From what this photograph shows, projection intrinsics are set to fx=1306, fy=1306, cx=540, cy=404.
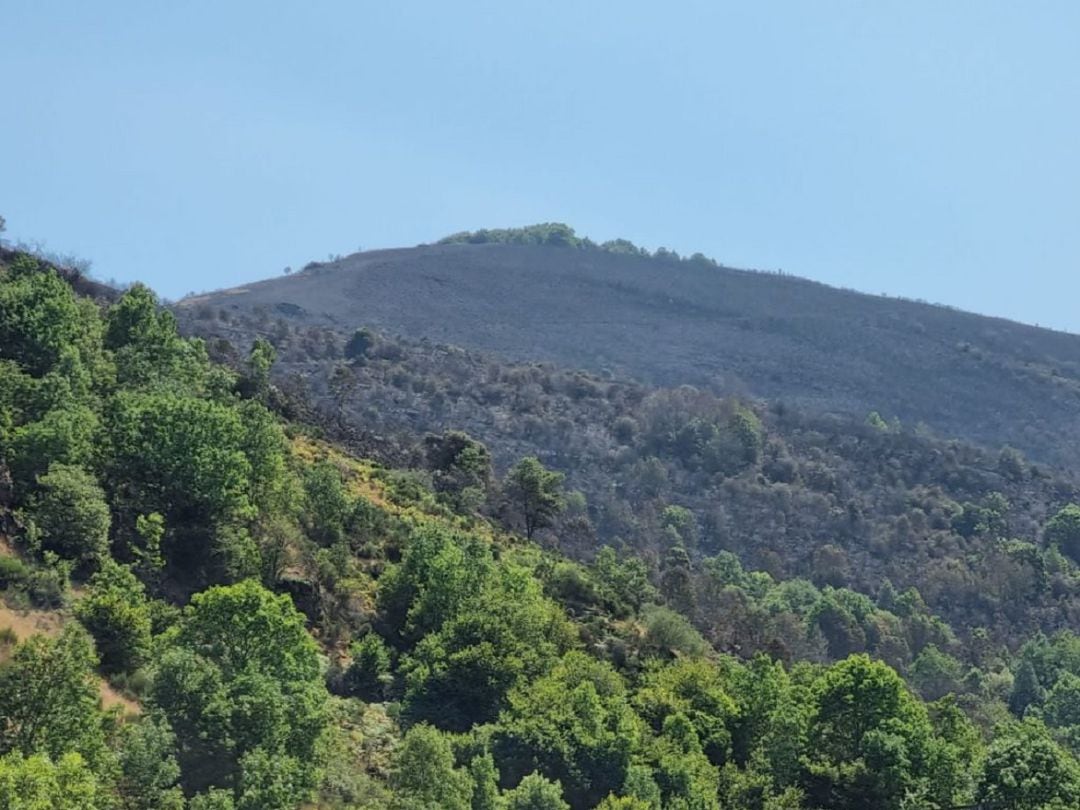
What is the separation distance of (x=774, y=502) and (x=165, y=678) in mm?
116590

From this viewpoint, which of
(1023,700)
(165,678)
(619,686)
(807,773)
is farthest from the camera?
(1023,700)

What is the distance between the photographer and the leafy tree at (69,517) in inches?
1874

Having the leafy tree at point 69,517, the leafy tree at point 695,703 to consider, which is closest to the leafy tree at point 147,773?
the leafy tree at point 69,517

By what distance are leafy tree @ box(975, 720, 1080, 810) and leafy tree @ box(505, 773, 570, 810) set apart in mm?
14500

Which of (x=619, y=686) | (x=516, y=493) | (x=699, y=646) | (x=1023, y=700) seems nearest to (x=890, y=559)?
(x=1023, y=700)

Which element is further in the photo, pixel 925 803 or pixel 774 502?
pixel 774 502

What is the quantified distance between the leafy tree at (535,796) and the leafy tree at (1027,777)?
571 inches

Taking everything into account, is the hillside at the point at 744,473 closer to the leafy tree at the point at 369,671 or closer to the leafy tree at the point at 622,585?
the leafy tree at the point at 622,585

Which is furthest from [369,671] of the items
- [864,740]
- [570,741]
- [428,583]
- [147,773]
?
[147,773]

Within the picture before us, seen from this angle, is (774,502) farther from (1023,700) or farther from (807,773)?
(807,773)

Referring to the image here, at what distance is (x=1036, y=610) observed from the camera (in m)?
128

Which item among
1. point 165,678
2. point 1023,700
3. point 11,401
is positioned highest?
point 11,401

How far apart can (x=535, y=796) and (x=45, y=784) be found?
62.5ft

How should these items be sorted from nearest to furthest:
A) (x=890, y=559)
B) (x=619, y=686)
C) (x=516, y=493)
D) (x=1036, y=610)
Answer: (x=619, y=686) < (x=516, y=493) < (x=1036, y=610) < (x=890, y=559)
